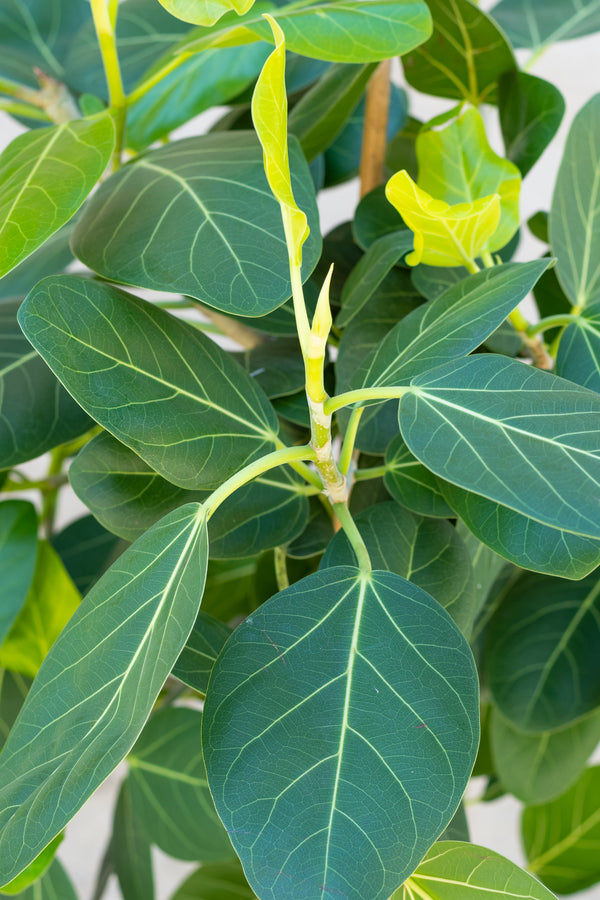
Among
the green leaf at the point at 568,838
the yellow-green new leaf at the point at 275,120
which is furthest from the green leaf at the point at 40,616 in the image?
the green leaf at the point at 568,838

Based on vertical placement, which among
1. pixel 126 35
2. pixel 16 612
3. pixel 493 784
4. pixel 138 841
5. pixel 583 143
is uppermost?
pixel 126 35

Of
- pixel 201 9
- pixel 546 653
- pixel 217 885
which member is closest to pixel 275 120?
pixel 201 9

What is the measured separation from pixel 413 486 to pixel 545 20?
14.3 inches

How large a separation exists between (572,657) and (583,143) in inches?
11.7

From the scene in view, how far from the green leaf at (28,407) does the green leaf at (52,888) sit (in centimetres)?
25

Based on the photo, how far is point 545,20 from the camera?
1.82ft

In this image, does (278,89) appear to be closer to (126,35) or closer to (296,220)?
(296,220)

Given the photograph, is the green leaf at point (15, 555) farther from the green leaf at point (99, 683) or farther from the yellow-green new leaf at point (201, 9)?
the yellow-green new leaf at point (201, 9)

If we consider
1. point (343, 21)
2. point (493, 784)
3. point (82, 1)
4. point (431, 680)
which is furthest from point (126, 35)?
point (493, 784)

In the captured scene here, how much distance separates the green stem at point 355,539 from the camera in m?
0.32

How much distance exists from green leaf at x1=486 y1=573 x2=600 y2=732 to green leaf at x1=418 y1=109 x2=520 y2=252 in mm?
234

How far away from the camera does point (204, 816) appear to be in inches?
19.0

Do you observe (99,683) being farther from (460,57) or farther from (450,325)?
(460,57)

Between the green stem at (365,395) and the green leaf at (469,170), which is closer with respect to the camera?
the green stem at (365,395)
